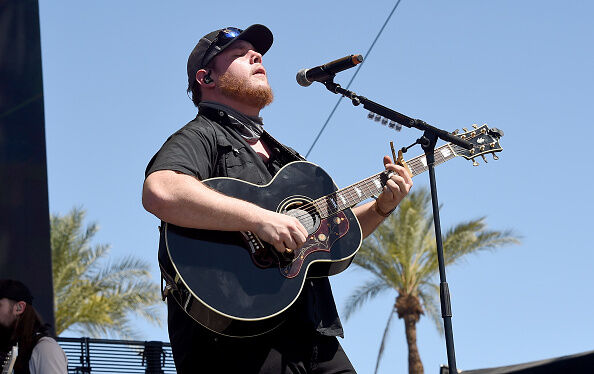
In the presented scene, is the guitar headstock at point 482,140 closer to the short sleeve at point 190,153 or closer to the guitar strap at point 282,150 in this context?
the guitar strap at point 282,150

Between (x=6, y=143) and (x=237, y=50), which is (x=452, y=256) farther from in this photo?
(x=237, y=50)

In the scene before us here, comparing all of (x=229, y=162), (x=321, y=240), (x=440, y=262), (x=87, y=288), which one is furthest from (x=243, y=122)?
(x=87, y=288)

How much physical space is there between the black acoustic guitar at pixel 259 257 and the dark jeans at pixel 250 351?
66 millimetres

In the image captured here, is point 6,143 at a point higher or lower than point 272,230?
higher

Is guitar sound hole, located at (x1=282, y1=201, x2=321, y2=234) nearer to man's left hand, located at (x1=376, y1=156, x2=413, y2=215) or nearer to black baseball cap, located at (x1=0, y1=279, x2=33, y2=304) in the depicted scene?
man's left hand, located at (x1=376, y1=156, x2=413, y2=215)

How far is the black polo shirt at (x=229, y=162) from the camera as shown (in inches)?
126

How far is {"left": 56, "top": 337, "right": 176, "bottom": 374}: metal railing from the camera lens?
668 centimetres

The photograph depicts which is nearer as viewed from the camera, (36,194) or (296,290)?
(296,290)

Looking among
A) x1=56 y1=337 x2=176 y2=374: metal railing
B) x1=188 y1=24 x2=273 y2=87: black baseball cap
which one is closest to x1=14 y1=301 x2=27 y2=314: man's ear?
x1=56 y1=337 x2=176 y2=374: metal railing

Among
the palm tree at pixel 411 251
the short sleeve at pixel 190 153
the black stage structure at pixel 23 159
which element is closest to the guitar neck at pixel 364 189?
the short sleeve at pixel 190 153

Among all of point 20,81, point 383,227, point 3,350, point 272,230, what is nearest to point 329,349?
point 272,230

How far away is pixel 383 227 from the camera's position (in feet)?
67.7

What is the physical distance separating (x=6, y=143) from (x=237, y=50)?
4293 millimetres

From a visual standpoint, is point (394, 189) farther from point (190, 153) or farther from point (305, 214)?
point (190, 153)
